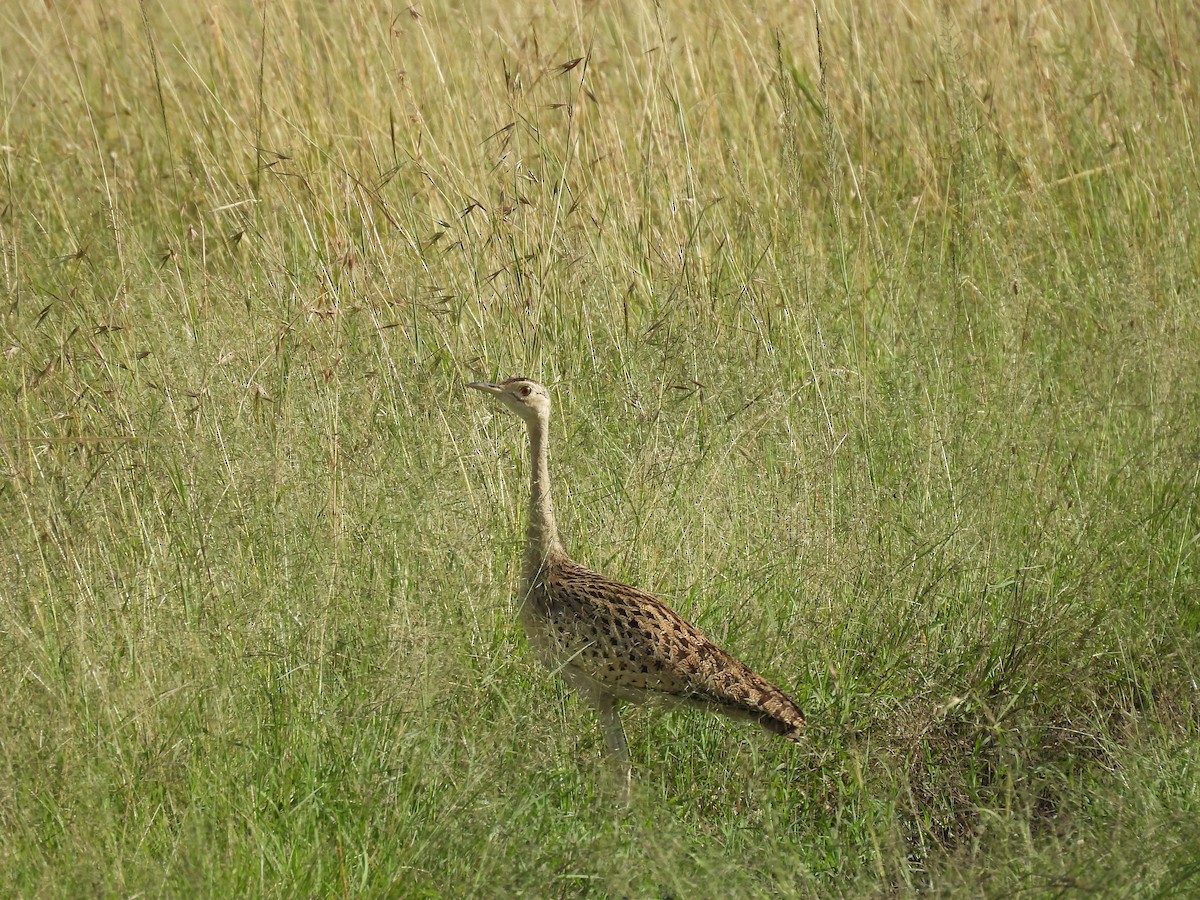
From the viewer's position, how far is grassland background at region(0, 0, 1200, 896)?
104 inches

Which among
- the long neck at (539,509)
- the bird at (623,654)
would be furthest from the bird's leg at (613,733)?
the long neck at (539,509)

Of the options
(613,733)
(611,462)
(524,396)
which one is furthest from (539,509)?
(613,733)

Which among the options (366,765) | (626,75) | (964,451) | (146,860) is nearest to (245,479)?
(366,765)

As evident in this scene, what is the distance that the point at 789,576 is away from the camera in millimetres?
3383

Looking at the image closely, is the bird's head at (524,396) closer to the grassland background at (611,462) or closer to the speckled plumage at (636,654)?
the grassland background at (611,462)

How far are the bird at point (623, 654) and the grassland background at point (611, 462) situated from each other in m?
0.09

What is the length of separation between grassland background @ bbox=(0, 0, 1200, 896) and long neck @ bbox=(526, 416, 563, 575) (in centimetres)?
12

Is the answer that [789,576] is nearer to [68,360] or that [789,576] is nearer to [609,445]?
[609,445]

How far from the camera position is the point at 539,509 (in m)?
3.39

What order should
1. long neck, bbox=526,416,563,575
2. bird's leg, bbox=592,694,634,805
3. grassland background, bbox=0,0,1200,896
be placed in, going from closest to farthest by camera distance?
grassland background, bbox=0,0,1200,896 < bird's leg, bbox=592,694,634,805 < long neck, bbox=526,416,563,575

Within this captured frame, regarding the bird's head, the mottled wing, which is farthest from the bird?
the bird's head

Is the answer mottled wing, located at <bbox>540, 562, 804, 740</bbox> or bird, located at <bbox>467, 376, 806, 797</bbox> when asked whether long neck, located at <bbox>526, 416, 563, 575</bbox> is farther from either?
mottled wing, located at <bbox>540, 562, 804, 740</bbox>

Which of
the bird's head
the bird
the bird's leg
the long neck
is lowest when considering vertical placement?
the bird's leg

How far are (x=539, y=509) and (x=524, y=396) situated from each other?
260 mm
